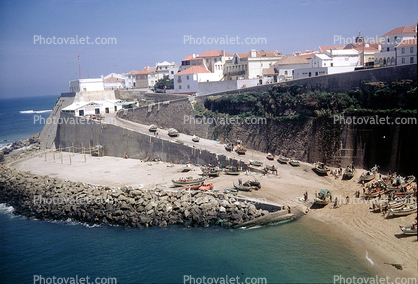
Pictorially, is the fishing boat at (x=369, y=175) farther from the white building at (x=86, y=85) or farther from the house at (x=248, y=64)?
the white building at (x=86, y=85)

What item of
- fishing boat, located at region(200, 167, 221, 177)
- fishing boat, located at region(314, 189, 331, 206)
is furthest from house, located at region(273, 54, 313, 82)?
fishing boat, located at region(314, 189, 331, 206)

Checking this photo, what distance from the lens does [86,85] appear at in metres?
57.8

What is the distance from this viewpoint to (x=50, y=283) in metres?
19.2

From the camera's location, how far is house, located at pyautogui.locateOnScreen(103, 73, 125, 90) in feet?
227

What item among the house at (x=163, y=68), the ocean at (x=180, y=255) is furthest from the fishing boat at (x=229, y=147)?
the house at (x=163, y=68)

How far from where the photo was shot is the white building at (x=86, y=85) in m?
57.5

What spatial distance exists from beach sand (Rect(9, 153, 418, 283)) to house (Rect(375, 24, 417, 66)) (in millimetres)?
16068

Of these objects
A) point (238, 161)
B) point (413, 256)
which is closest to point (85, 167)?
point (238, 161)

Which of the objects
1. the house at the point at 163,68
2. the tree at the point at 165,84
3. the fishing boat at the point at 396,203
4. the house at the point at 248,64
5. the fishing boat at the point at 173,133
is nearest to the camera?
the fishing boat at the point at 396,203

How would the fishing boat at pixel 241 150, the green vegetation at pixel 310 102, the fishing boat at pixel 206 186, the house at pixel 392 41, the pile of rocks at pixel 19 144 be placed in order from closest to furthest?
Result: the fishing boat at pixel 206 186
the green vegetation at pixel 310 102
the fishing boat at pixel 241 150
the house at pixel 392 41
the pile of rocks at pixel 19 144

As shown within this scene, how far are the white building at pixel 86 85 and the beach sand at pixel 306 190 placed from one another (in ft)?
61.0

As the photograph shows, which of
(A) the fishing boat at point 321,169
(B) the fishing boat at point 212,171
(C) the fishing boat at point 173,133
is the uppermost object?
(C) the fishing boat at point 173,133

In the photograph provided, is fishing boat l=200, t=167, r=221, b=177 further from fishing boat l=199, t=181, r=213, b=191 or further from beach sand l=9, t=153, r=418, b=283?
fishing boat l=199, t=181, r=213, b=191

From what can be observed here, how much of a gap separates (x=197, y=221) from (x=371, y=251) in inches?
429
